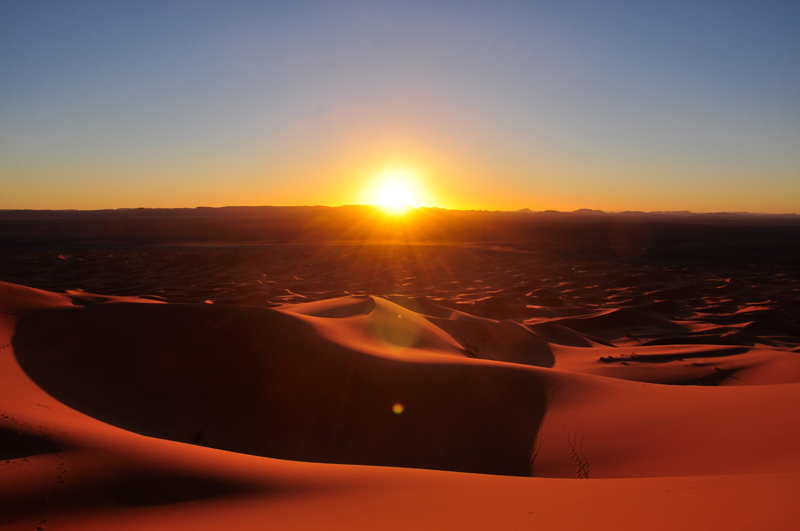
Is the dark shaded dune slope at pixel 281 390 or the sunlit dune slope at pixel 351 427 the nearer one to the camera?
the sunlit dune slope at pixel 351 427

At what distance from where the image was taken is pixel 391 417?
403 cm

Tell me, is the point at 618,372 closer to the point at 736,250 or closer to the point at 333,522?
the point at 333,522

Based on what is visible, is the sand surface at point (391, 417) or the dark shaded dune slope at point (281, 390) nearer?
the sand surface at point (391, 417)

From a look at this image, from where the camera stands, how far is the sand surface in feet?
6.69

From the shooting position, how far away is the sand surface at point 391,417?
2.04 metres

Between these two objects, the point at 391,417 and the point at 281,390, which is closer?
the point at 391,417

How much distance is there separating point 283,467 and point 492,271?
12.8 meters

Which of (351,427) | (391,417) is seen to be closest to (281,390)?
(351,427)

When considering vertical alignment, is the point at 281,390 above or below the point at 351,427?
above

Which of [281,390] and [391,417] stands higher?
[281,390]

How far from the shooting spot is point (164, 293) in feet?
34.0

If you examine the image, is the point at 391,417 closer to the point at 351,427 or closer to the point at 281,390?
the point at 351,427

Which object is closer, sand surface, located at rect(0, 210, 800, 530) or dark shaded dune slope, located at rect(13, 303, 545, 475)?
sand surface, located at rect(0, 210, 800, 530)

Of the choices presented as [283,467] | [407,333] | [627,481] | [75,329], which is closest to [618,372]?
[407,333]
